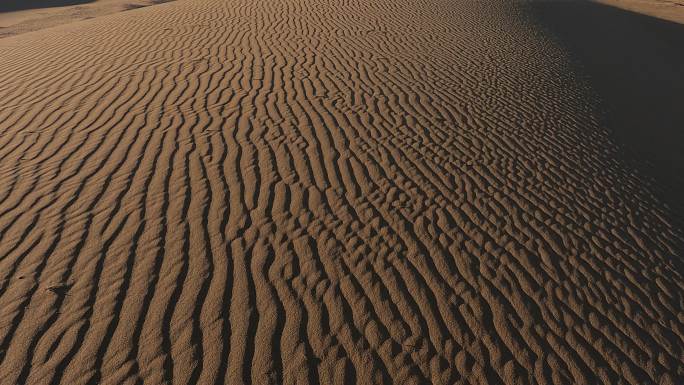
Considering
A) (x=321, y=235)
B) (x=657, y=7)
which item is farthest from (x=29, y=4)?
(x=657, y=7)

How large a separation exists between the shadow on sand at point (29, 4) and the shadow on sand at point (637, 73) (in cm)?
A: 2200

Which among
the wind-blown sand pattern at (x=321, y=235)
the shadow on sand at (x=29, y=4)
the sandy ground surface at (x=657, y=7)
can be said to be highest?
the wind-blown sand pattern at (x=321, y=235)

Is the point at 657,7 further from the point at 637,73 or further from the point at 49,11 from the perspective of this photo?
the point at 49,11

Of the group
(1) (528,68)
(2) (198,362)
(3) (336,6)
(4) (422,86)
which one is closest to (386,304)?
(2) (198,362)

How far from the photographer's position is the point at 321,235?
4188mm

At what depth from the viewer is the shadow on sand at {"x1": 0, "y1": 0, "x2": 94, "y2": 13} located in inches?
856

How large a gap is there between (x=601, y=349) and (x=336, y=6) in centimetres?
1265

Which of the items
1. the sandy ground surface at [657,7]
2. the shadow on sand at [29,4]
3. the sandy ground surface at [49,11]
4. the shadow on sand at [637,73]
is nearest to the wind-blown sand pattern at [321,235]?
the shadow on sand at [637,73]

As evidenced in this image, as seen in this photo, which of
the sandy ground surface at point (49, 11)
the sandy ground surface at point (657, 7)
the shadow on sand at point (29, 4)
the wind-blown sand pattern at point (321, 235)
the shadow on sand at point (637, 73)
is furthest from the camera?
the shadow on sand at point (29, 4)

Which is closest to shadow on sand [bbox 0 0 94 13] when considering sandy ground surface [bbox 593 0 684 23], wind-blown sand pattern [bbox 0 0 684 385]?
wind-blown sand pattern [bbox 0 0 684 385]

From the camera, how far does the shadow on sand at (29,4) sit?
856 inches

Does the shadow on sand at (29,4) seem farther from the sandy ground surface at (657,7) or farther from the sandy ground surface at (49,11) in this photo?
the sandy ground surface at (657,7)

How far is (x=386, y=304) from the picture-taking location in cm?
358

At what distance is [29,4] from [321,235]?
2584cm
